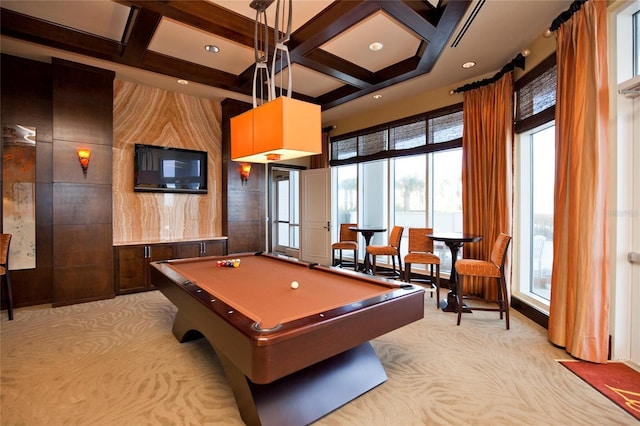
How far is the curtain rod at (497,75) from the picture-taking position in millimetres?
3701

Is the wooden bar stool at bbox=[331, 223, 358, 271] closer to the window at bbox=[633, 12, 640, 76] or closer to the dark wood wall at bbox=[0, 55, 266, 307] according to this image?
the dark wood wall at bbox=[0, 55, 266, 307]

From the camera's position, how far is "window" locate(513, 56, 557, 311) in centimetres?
353

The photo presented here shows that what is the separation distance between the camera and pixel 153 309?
3898 millimetres

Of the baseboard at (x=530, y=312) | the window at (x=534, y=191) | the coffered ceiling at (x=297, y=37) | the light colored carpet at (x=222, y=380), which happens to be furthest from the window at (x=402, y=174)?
the light colored carpet at (x=222, y=380)

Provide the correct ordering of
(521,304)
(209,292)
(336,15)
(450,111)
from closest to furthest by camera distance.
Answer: (209,292), (336,15), (521,304), (450,111)

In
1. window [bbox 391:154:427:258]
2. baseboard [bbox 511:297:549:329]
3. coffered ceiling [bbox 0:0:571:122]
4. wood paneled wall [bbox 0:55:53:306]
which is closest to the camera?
coffered ceiling [bbox 0:0:571:122]

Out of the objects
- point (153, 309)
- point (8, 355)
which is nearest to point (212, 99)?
point (153, 309)

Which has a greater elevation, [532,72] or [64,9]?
[64,9]

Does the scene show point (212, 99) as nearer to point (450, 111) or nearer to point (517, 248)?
point (450, 111)

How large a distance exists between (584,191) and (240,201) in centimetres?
476

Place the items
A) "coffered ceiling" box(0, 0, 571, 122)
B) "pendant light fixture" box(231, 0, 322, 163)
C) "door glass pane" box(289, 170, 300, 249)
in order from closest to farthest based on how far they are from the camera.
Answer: "pendant light fixture" box(231, 0, 322, 163) < "coffered ceiling" box(0, 0, 571, 122) < "door glass pane" box(289, 170, 300, 249)

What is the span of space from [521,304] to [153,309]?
463 centimetres

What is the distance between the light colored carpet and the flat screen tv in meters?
2.26

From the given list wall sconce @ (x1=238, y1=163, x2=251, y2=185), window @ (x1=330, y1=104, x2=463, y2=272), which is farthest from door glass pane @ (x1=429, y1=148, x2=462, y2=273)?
wall sconce @ (x1=238, y1=163, x2=251, y2=185)
